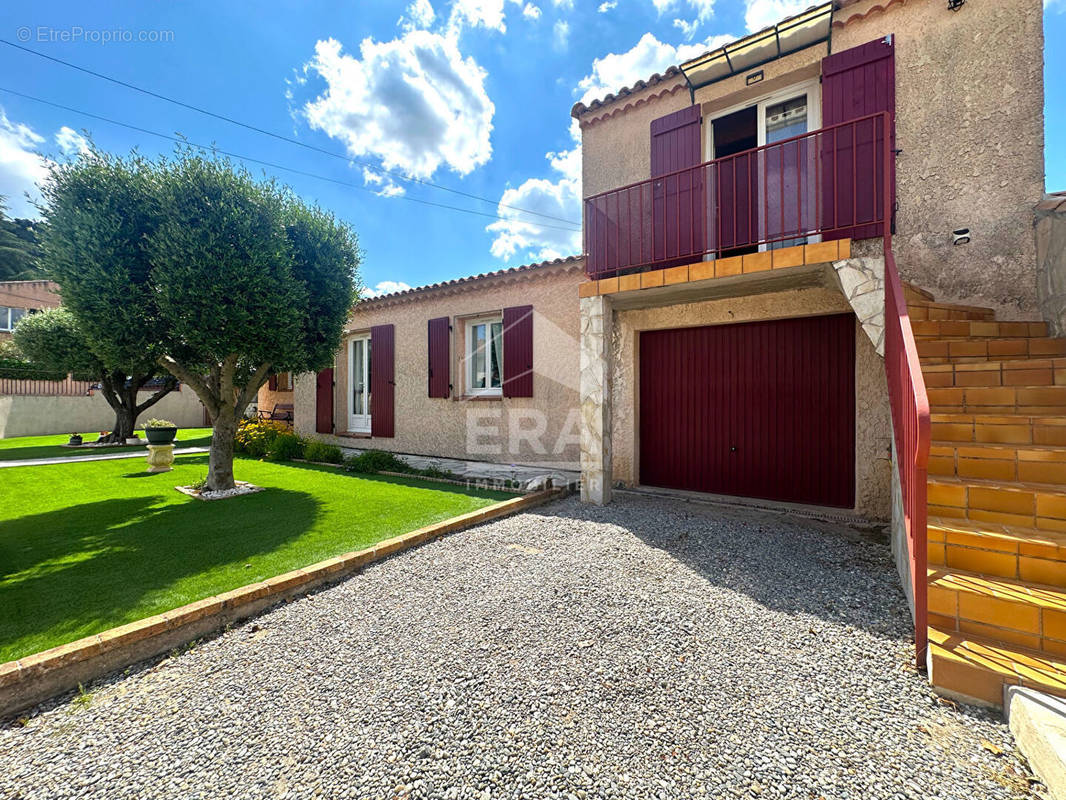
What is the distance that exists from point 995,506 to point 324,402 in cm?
1188

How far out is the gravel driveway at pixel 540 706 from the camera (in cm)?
159

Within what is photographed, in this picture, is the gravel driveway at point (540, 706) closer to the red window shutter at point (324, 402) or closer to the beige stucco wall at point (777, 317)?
the beige stucco wall at point (777, 317)

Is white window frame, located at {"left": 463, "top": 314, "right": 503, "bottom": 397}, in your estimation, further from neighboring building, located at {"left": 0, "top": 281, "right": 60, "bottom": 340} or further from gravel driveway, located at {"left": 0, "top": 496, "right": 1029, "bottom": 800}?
neighboring building, located at {"left": 0, "top": 281, "right": 60, "bottom": 340}

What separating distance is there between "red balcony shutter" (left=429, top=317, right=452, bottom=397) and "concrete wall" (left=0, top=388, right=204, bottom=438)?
52.3 feet

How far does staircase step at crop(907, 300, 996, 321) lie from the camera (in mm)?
4070

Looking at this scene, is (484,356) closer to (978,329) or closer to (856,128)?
(856,128)

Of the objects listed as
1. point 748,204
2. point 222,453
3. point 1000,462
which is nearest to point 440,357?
point 222,453

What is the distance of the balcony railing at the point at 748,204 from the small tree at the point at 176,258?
4.38 m

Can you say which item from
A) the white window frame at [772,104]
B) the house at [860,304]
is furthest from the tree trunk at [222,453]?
the white window frame at [772,104]

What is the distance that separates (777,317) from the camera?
5445mm

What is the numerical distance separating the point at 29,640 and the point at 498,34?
12.3 metres

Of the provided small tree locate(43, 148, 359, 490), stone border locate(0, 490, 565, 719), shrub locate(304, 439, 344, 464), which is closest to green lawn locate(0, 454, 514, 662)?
stone border locate(0, 490, 565, 719)

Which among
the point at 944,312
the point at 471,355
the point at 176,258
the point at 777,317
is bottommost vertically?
the point at 944,312

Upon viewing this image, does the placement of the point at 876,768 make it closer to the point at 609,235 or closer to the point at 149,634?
the point at 149,634
